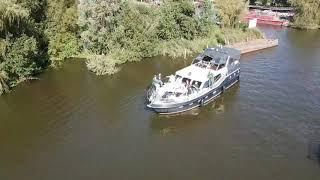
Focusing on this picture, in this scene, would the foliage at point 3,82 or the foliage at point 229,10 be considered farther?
the foliage at point 229,10

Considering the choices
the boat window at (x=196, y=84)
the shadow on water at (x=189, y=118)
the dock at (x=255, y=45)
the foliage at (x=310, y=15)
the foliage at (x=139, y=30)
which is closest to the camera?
the shadow on water at (x=189, y=118)

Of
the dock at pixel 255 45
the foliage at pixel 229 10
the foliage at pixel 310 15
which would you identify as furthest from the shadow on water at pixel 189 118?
the foliage at pixel 310 15

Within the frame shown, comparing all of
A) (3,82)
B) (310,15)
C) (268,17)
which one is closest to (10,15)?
(3,82)

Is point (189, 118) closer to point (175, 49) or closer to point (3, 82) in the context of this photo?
point (3, 82)

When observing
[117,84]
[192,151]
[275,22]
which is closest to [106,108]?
[117,84]

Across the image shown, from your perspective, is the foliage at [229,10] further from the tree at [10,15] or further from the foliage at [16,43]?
the tree at [10,15]

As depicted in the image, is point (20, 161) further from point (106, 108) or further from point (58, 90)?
point (58, 90)
